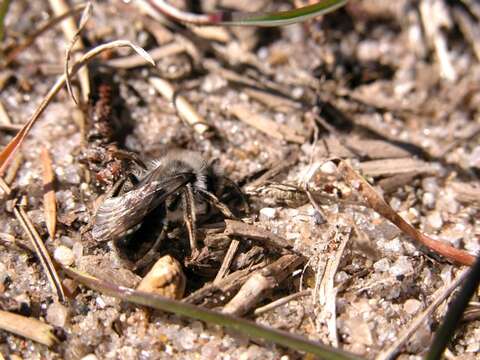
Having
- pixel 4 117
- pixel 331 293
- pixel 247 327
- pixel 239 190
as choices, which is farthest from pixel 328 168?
pixel 4 117

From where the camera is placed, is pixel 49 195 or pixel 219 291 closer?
pixel 219 291

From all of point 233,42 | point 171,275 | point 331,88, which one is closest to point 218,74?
point 233,42

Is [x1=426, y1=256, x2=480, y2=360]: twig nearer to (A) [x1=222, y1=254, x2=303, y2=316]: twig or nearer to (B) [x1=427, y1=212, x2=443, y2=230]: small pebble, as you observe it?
(A) [x1=222, y1=254, x2=303, y2=316]: twig

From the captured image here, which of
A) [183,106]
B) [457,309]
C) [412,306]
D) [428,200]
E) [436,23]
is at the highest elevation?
[436,23]

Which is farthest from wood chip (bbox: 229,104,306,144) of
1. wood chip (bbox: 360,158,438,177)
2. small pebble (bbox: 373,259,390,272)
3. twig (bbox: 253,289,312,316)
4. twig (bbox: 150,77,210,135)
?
twig (bbox: 253,289,312,316)

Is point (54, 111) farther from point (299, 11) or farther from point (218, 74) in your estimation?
point (299, 11)

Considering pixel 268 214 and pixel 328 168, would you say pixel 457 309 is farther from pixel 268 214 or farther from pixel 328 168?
pixel 328 168
